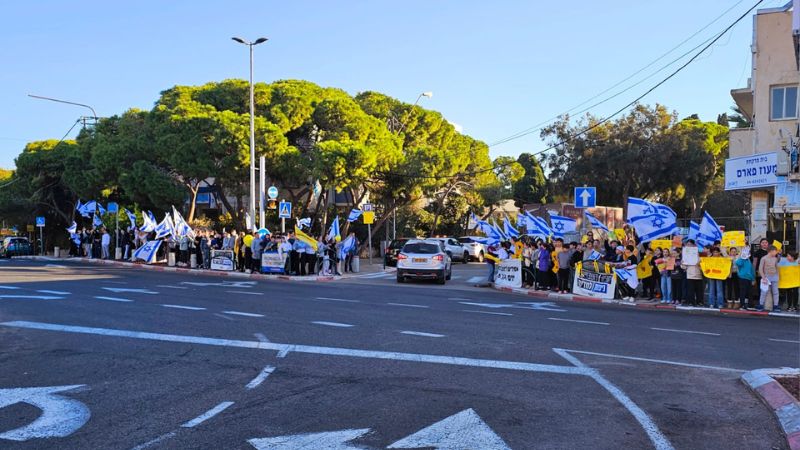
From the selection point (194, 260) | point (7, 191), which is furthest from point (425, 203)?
point (7, 191)

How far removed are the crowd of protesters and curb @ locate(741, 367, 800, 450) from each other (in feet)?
28.8

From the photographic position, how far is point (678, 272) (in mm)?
17172

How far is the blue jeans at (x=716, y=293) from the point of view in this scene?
1650cm

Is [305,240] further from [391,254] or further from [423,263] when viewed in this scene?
[391,254]

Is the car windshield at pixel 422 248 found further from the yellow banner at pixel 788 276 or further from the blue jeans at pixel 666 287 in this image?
the yellow banner at pixel 788 276

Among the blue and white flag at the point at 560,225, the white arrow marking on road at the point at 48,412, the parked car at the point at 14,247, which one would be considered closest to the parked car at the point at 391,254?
the blue and white flag at the point at 560,225

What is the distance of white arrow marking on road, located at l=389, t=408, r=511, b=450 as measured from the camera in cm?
512

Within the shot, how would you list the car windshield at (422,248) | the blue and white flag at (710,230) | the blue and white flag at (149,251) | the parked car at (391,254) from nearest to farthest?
the blue and white flag at (710,230), the car windshield at (422,248), the blue and white flag at (149,251), the parked car at (391,254)

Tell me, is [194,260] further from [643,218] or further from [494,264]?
[643,218]

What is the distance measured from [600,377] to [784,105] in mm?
18759

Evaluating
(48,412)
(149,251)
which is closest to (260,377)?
(48,412)

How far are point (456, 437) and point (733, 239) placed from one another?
48.4 ft

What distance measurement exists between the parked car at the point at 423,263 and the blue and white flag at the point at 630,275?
22.0ft

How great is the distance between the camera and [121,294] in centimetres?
1612
